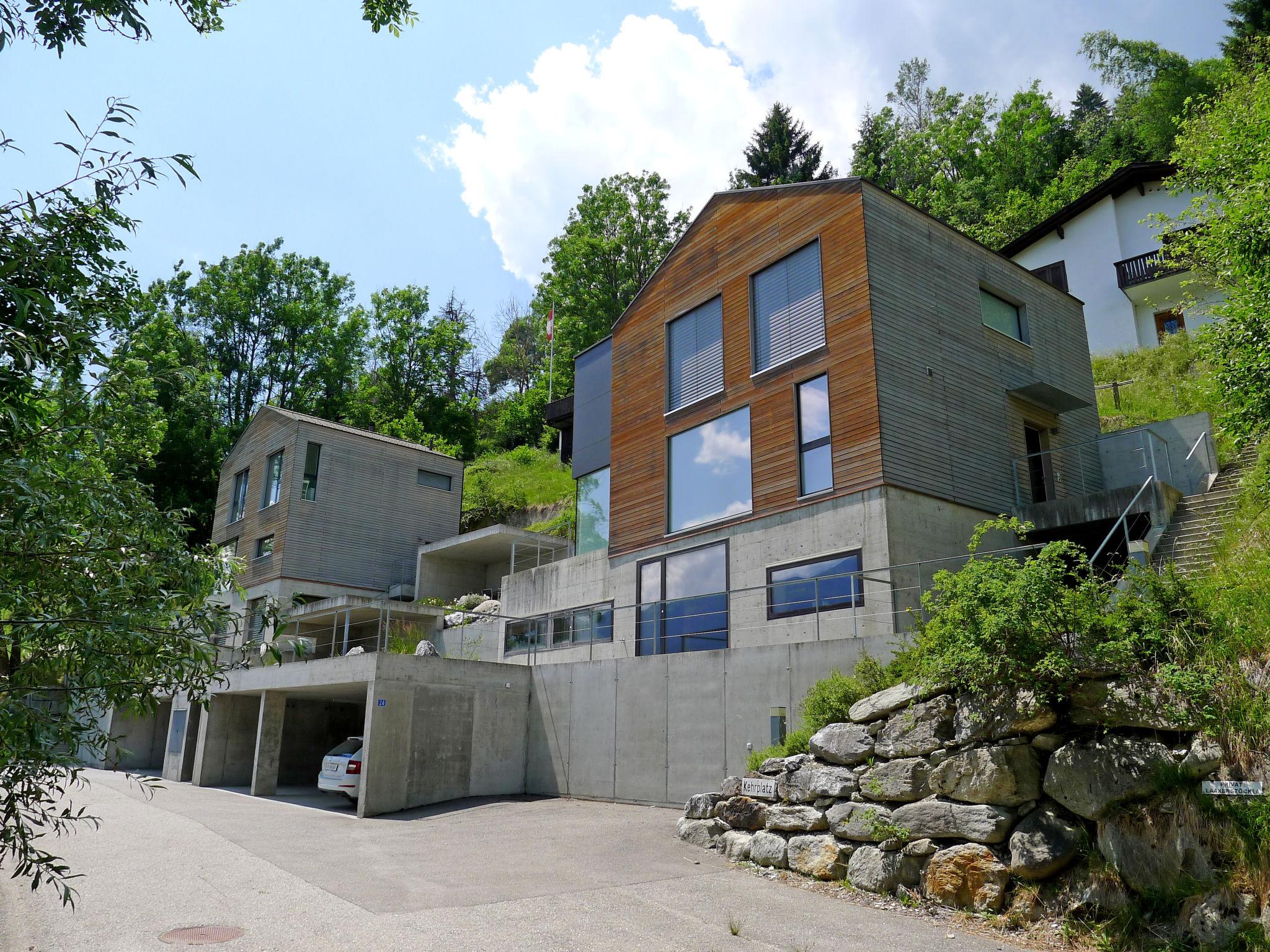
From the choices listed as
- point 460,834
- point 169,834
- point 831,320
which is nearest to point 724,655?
point 460,834

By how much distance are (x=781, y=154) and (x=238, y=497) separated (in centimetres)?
3331

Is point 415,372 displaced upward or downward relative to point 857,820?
upward

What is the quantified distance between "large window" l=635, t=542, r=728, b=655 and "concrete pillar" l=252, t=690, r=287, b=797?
941 cm

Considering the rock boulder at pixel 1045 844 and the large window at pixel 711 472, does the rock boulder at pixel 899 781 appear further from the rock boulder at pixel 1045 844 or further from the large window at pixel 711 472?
the large window at pixel 711 472

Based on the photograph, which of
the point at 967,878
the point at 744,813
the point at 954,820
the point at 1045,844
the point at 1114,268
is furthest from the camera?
the point at 1114,268

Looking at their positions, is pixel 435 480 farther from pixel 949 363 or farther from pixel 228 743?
pixel 949 363

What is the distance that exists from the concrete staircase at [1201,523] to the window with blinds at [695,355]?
28.2ft

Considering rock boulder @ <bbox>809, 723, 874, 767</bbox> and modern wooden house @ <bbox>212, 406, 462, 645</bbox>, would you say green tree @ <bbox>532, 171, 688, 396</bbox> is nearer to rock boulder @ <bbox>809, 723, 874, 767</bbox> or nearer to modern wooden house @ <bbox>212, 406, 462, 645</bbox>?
modern wooden house @ <bbox>212, 406, 462, 645</bbox>

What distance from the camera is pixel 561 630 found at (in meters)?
20.6

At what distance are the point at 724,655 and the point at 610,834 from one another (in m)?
3.57

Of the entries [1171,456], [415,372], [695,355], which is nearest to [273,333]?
[415,372]

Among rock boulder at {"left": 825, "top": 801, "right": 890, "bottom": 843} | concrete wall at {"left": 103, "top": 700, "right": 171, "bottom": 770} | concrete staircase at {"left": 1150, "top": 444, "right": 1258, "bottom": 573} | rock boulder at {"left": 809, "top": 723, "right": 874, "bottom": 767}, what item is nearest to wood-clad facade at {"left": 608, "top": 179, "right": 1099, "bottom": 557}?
concrete staircase at {"left": 1150, "top": 444, "right": 1258, "bottom": 573}

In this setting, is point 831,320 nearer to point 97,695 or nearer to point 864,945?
point 864,945

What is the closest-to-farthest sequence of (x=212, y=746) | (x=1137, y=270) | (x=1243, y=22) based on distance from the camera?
(x=212, y=746) → (x=1137, y=270) → (x=1243, y=22)
